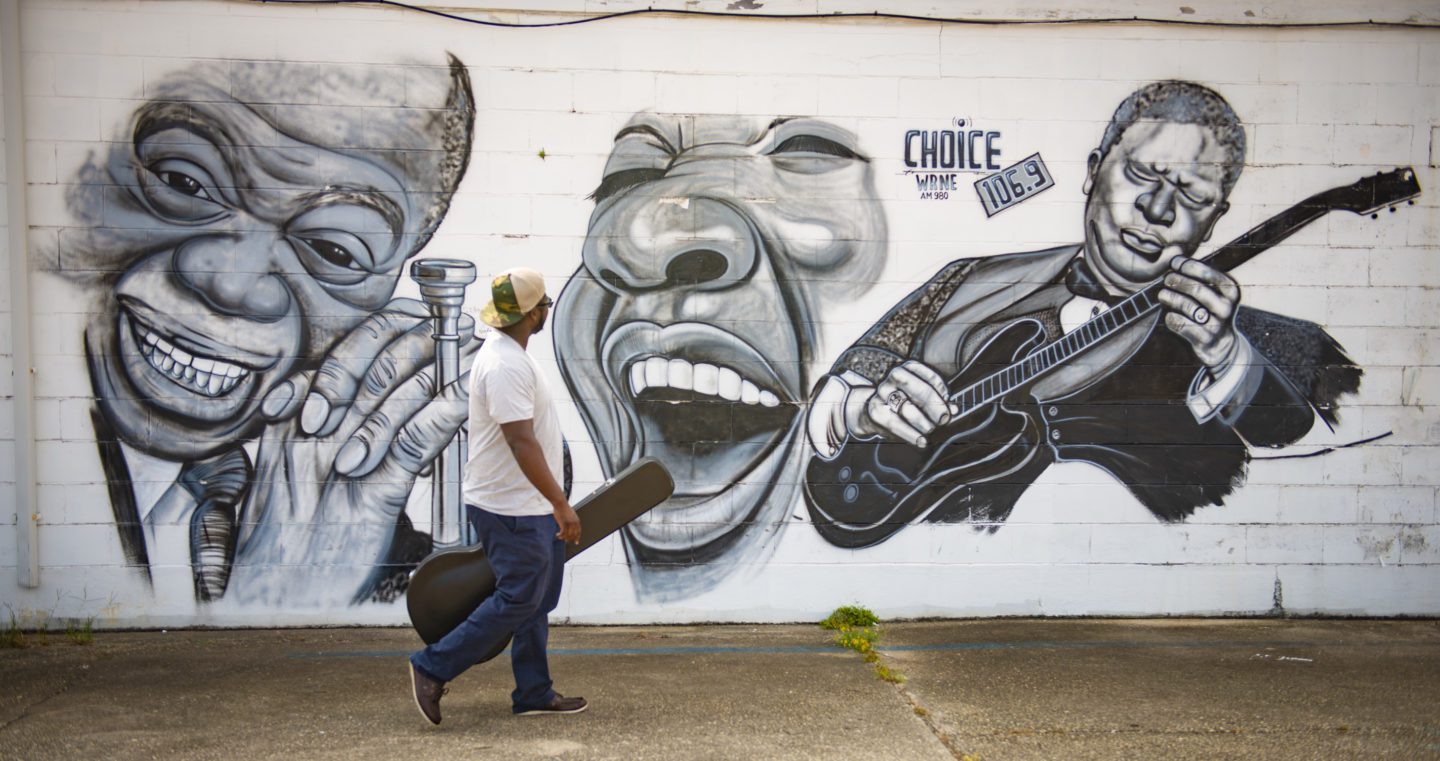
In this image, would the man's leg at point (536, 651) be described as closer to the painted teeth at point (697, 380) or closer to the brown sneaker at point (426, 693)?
the brown sneaker at point (426, 693)

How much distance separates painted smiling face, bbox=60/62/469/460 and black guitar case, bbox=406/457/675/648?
1829 mm

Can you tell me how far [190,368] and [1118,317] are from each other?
4.63 meters

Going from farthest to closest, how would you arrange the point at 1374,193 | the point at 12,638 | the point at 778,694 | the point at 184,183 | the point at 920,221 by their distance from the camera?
the point at 1374,193, the point at 920,221, the point at 184,183, the point at 12,638, the point at 778,694

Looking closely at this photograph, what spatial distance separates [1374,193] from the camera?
5.68m

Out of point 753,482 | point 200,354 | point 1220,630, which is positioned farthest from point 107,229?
point 1220,630

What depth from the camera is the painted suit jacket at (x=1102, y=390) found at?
18.3 feet

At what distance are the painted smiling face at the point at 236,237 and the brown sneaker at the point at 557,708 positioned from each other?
2226 millimetres

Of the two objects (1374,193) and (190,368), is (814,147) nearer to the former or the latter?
(1374,193)

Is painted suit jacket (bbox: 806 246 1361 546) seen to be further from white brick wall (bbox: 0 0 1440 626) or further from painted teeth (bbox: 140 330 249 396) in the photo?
painted teeth (bbox: 140 330 249 396)

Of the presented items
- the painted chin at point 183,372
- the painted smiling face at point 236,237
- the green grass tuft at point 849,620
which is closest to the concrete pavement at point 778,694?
the green grass tuft at point 849,620

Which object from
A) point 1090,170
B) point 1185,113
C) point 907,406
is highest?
point 1185,113

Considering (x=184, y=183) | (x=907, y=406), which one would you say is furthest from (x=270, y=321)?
(x=907, y=406)

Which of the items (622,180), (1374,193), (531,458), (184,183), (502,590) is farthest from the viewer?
(1374,193)

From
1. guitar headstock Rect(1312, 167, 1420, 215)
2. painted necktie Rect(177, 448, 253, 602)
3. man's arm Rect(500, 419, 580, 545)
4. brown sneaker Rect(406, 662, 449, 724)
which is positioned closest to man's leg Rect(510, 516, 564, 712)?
man's arm Rect(500, 419, 580, 545)
